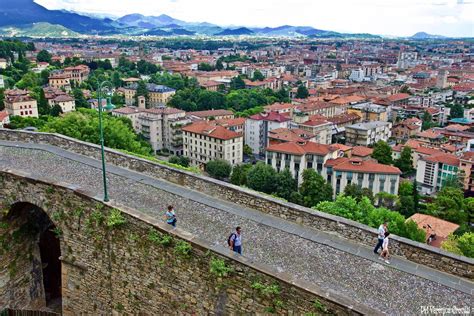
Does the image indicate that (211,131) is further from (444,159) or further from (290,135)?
(444,159)

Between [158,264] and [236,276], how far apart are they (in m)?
1.58

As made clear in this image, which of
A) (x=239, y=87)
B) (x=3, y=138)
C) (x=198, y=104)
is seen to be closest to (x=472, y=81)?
(x=239, y=87)

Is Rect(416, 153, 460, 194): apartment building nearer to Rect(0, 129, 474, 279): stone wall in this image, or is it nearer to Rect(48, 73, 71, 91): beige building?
Rect(0, 129, 474, 279): stone wall

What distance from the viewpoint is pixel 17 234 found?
1015cm

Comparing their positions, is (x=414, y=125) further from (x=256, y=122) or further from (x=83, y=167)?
(x=83, y=167)

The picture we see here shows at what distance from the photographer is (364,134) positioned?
245 ft

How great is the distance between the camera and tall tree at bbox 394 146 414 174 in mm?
63500

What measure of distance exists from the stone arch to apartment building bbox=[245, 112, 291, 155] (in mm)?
63588

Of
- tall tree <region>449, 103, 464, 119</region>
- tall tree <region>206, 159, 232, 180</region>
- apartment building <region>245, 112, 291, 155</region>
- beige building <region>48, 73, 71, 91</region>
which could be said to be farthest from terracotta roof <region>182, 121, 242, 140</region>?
tall tree <region>449, 103, 464, 119</region>

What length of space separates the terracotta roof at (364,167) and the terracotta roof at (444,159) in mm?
9083

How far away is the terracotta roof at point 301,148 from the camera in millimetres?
55969

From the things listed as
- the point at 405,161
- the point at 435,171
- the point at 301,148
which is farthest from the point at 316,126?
the point at 435,171

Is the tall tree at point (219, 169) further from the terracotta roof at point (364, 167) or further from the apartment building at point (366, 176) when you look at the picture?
the terracotta roof at point (364, 167)

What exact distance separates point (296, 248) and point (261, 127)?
2630 inches
